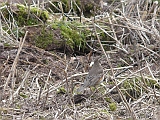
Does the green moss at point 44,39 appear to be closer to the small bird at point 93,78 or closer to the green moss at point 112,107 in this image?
the small bird at point 93,78

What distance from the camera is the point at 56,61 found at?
7.11 metres

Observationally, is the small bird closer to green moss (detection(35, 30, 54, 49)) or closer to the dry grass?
the dry grass

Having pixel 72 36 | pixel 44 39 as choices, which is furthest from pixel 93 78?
pixel 72 36

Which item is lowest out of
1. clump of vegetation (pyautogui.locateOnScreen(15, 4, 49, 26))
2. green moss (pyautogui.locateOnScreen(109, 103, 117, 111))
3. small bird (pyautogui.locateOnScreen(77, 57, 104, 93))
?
green moss (pyautogui.locateOnScreen(109, 103, 117, 111))

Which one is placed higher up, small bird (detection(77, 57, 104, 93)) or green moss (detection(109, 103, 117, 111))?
A: small bird (detection(77, 57, 104, 93))

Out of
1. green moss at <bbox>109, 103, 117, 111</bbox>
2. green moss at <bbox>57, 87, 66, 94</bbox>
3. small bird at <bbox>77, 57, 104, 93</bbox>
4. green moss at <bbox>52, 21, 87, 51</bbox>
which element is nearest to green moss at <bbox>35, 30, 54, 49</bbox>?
green moss at <bbox>52, 21, 87, 51</bbox>

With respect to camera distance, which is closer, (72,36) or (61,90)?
(61,90)

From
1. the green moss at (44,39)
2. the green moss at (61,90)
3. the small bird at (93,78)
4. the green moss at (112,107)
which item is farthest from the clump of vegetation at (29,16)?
the green moss at (112,107)

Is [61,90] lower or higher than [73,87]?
lower

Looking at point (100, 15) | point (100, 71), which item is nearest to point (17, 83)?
point (100, 71)

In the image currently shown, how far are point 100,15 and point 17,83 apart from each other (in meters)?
2.66

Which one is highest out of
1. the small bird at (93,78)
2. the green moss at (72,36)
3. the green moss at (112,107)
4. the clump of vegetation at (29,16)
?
the clump of vegetation at (29,16)

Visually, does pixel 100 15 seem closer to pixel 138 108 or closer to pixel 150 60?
pixel 150 60

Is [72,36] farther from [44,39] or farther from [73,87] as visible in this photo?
[73,87]
